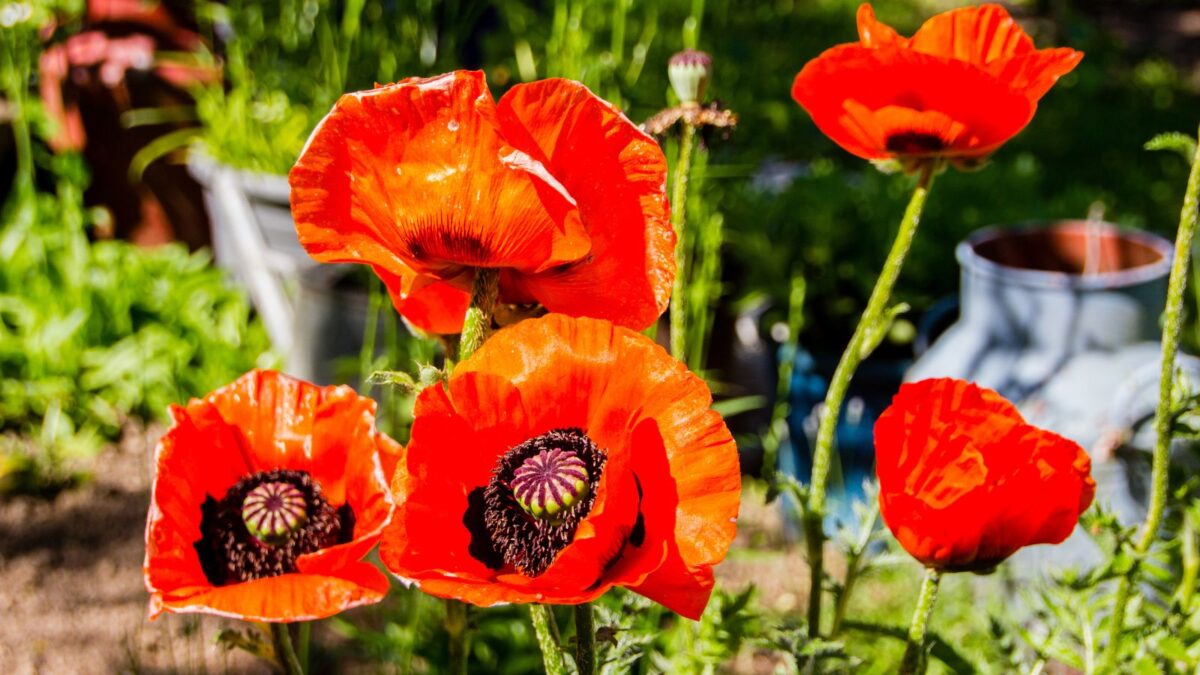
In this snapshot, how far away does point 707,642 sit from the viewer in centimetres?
124

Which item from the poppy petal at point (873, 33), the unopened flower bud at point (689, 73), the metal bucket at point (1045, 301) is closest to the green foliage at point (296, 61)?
the metal bucket at point (1045, 301)

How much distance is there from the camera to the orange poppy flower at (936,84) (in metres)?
0.90

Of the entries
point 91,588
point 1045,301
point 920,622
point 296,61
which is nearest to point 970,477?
point 920,622

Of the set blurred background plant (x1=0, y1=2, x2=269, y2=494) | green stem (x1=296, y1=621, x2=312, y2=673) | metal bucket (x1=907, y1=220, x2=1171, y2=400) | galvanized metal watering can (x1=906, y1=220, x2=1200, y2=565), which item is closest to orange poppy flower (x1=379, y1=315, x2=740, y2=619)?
green stem (x1=296, y1=621, x2=312, y2=673)

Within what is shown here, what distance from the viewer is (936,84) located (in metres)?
0.91

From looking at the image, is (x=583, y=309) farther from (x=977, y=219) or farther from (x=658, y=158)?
(x=977, y=219)

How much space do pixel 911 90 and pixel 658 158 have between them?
0.29 m

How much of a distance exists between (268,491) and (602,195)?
35cm

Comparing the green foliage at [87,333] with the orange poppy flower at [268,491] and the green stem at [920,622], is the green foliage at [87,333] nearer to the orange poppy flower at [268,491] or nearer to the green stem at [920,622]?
the orange poppy flower at [268,491]

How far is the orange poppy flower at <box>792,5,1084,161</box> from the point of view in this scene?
905mm

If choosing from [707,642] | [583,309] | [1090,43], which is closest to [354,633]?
[707,642]

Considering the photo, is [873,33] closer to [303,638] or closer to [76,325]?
[303,638]

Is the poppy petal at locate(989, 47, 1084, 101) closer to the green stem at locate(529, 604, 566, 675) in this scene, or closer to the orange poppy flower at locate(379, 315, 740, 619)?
the orange poppy flower at locate(379, 315, 740, 619)

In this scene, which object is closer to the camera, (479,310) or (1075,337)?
(479,310)
